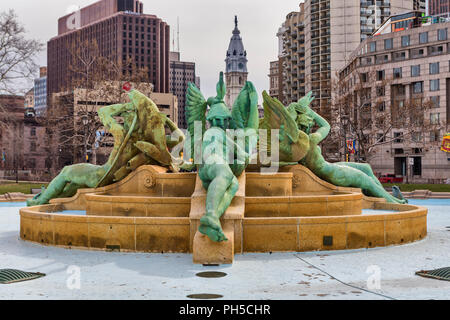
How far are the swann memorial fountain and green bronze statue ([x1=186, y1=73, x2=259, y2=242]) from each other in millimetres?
24

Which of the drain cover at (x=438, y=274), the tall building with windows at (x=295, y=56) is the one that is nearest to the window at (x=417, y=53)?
the tall building with windows at (x=295, y=56)

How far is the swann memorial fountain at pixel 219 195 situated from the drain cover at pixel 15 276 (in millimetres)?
2058

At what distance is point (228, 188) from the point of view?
9.46 metres

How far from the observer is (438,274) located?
289 inches

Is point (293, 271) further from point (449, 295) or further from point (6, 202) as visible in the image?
point (6, 202)

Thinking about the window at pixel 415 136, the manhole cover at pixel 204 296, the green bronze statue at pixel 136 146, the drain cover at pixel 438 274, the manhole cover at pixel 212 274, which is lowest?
the manhole cover at pixel 212 274

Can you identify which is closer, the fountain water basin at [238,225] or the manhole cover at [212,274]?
the manhole cover at [212,274]

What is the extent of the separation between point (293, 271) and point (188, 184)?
492 cm

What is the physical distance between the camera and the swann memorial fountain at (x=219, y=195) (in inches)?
364

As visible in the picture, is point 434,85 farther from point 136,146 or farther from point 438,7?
point 438,7

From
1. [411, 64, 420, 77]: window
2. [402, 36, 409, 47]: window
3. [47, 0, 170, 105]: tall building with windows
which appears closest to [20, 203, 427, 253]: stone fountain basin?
[411, 64, 420, 77]: window

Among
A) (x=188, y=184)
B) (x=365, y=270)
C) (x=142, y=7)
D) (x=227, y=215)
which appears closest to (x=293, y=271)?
(x=365, y=270)

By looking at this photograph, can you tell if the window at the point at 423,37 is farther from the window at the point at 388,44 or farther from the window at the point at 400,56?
the window at the point at 388,44

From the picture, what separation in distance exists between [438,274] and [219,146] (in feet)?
15.7
